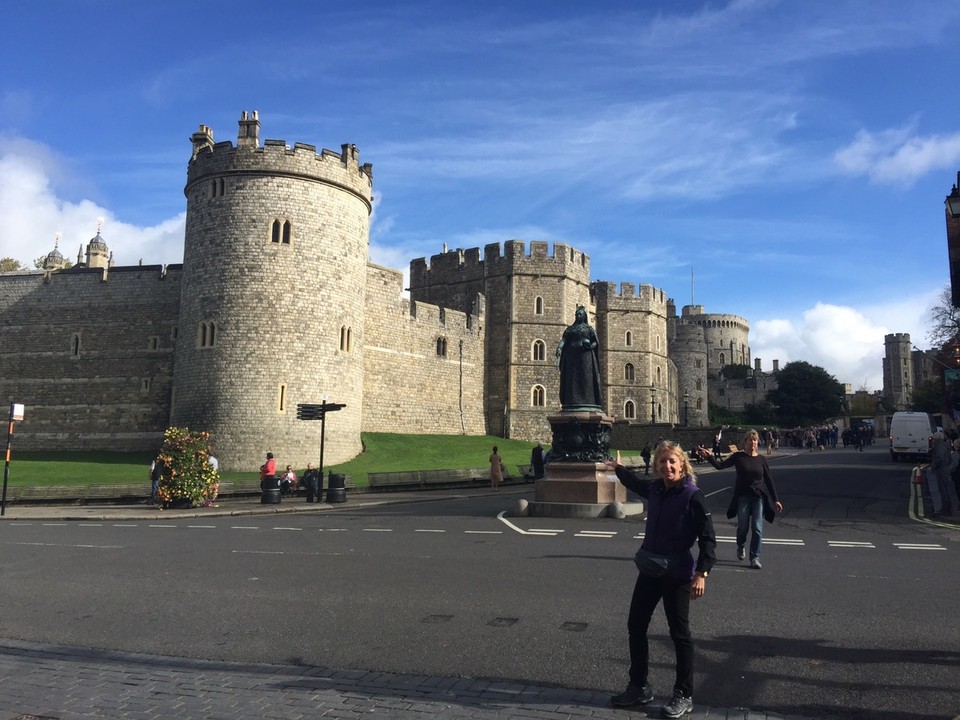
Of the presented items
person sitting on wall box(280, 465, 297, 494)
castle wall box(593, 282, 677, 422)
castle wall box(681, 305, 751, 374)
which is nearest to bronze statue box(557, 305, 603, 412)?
person sitting on wall box(280, 465, 297, 494)

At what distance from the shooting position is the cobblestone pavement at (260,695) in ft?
15.7

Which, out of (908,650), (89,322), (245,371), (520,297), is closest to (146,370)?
(89,322)

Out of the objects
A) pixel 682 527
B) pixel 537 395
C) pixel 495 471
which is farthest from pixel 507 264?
pixel 682 527

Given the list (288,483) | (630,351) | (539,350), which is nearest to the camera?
(288,483)

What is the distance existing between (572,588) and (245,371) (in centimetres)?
2380

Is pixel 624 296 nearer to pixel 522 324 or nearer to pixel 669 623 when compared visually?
pixel 522 324

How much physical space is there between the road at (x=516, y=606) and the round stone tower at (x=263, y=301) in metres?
15.8

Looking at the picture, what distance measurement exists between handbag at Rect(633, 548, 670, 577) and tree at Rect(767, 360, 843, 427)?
266 ft

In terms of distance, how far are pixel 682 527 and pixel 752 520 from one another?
17.8 feet

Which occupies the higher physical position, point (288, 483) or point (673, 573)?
point (673, 573)

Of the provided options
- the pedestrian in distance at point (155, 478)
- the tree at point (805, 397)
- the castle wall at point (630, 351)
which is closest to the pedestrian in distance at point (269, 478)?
the pedestrian in distance at point (155, 478)

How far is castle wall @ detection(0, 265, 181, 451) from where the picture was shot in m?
37.5

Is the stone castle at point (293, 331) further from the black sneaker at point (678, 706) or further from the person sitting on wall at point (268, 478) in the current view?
the black sneaker at point (678, 706)

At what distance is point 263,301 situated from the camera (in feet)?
100
